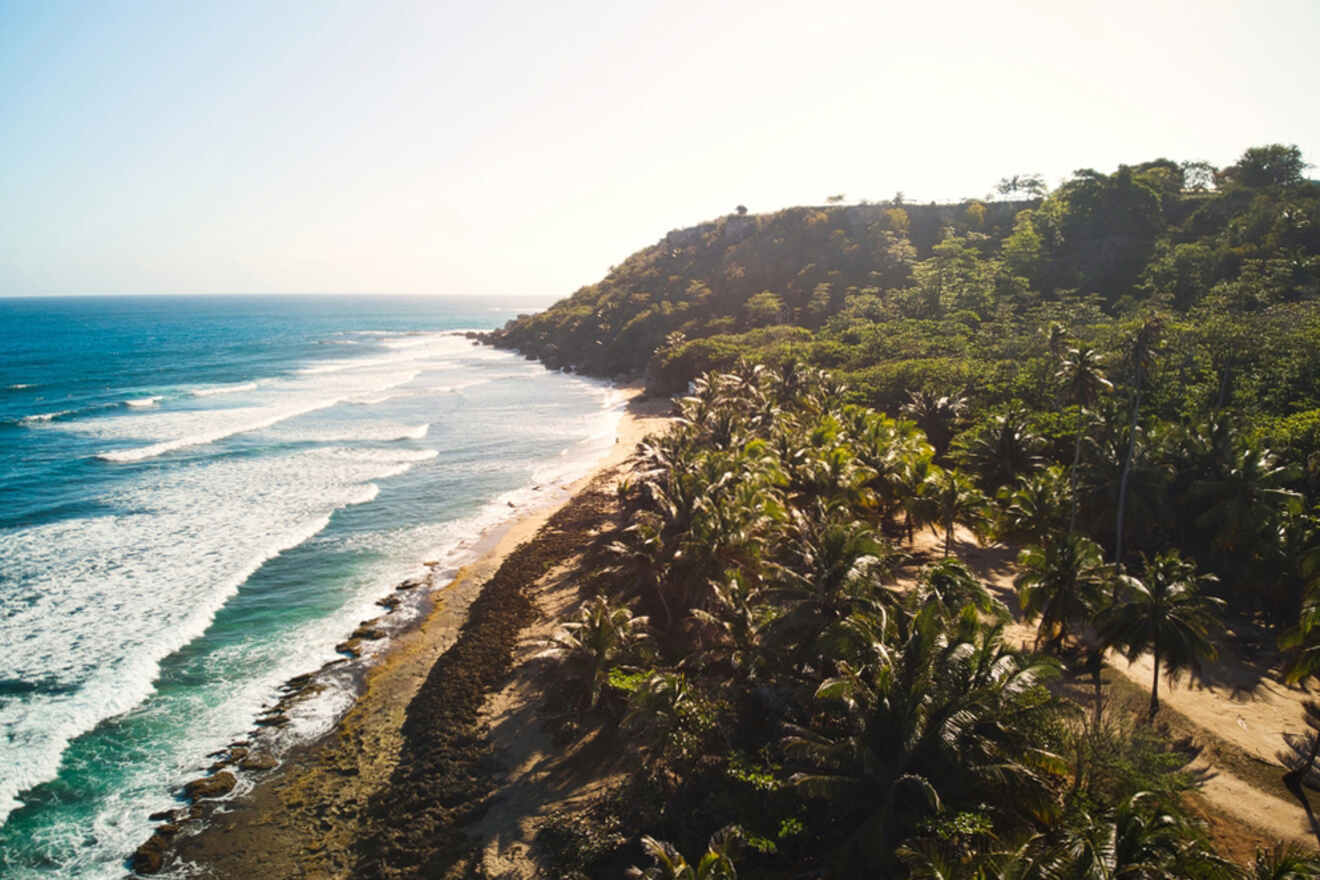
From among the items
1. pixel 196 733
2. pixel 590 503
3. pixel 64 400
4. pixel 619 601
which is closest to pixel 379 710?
pixel 196 733

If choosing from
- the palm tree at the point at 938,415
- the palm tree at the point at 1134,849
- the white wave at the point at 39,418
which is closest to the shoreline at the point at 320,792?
the palm tree at the point at 1134,849

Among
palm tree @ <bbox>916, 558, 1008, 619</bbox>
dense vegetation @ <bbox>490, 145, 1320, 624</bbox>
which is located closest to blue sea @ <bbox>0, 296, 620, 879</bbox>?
palm tree @ <bbox>916, 558, 1008, 619</bbox>

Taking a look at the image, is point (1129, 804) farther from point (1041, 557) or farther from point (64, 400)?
point (64, 400)

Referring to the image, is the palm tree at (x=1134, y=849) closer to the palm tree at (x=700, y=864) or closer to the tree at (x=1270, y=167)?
the palm tree at (x=700, y=864)

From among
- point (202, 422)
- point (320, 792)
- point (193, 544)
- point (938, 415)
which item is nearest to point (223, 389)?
point (202, 422)

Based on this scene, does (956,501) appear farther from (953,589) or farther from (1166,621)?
(1166,621)
